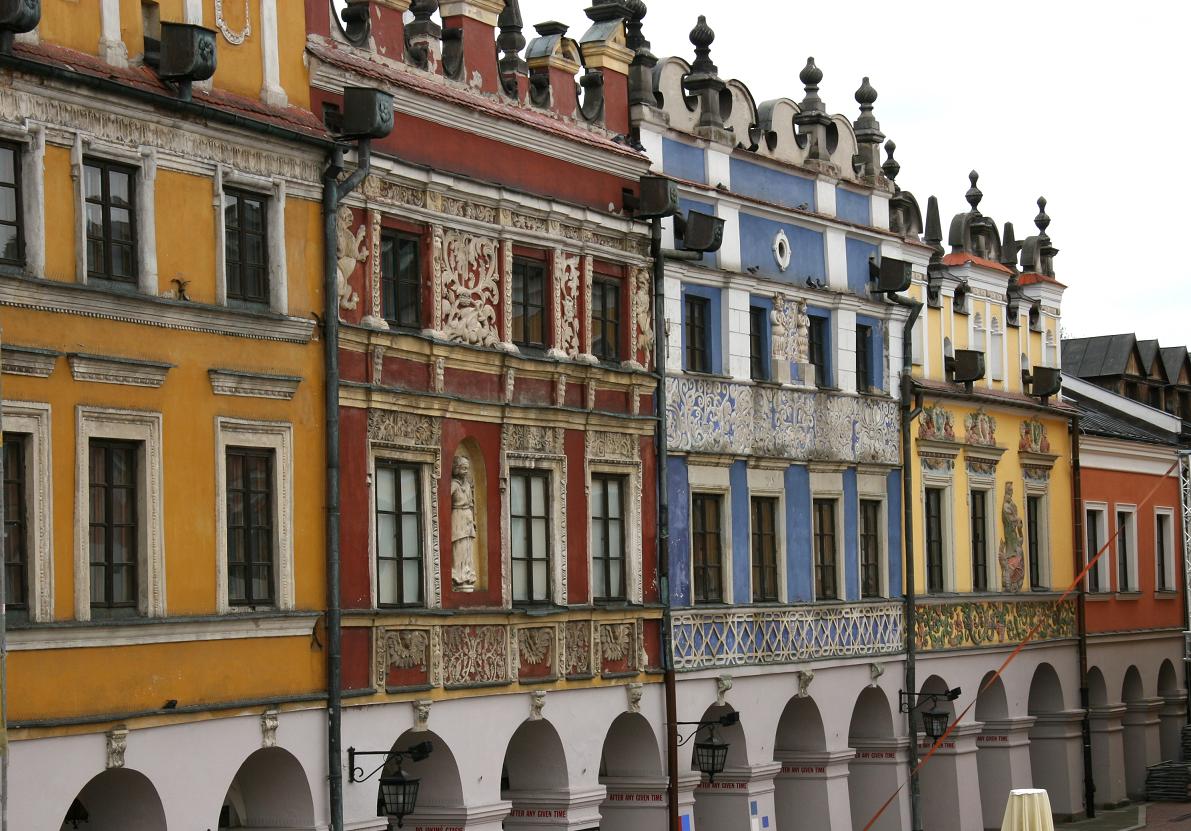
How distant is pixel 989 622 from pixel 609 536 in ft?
42.4

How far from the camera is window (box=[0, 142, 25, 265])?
68.8 ft

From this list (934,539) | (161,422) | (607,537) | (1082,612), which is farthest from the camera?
(1082,612)

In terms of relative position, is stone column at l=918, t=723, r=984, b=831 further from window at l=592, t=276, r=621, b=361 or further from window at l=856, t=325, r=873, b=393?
window at l=592, t=276, r=621, b=361

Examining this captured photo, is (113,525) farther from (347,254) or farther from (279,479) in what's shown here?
(347,254)

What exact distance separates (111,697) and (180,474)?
7.56 ft

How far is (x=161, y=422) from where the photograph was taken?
74.1ft

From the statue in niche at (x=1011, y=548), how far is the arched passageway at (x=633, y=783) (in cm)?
1268

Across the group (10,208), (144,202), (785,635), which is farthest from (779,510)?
(10,208)

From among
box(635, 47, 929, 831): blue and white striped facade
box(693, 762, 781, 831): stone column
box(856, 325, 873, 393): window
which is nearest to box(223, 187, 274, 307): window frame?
box(635, 47, 929, 831): blue and white striped facade

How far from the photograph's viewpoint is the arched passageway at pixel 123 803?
22297 millimetres

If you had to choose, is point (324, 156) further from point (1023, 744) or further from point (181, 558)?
point (1023, 744)

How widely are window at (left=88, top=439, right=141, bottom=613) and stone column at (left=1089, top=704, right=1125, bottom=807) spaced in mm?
27457

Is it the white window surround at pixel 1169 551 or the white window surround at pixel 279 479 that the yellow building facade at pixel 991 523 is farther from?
the white window surround at pixel 279 479

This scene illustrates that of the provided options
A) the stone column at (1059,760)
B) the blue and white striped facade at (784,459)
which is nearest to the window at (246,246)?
the blue and white striped facade at (784,459)
